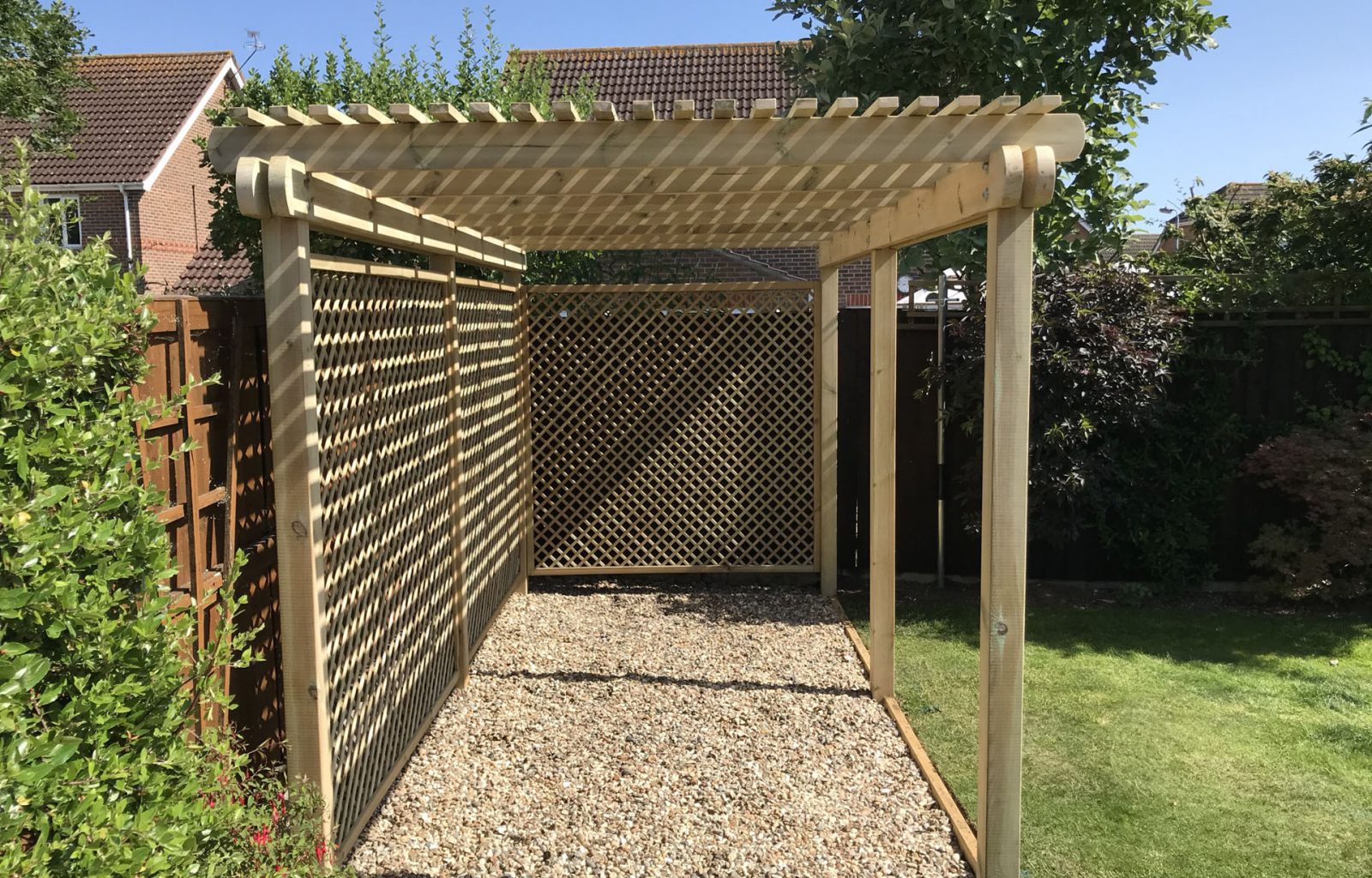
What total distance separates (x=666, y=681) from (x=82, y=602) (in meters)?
3.28

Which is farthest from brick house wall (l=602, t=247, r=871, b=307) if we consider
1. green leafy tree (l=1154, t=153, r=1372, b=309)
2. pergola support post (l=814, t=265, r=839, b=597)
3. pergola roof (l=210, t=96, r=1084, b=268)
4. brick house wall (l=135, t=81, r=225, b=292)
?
brick house wall (l=135, t=81, r=225, b=292)

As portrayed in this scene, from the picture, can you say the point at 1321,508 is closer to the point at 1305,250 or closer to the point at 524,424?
the point at 1305,250

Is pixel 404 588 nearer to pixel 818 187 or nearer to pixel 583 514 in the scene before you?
pixel 818 187

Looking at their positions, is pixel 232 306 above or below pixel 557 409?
above

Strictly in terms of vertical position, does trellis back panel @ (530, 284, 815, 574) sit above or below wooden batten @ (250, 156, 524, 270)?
below

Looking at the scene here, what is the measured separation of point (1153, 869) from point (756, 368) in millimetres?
4100

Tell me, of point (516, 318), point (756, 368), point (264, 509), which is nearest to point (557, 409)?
point (516, 318)

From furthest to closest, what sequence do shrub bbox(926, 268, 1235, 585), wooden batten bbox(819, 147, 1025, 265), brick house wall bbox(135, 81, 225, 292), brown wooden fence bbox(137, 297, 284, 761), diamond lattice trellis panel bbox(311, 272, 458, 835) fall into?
brick house wall bbox(135, 81, 225, 292) → shrub bbox(926, 268, 1235, 585) → diamond lattice trellis panel bbox(311, 272, 458, 835) → wooden batten bbox(819, 147, 1025, 265) → brown wooden fence bbox(137, 297, 284, 761)

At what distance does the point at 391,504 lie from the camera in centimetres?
365

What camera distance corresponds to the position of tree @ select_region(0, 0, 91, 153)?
13586mm

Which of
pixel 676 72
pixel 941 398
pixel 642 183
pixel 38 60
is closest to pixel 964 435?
pixel 941 398

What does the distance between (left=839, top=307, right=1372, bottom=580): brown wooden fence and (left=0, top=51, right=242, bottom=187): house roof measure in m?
17.2

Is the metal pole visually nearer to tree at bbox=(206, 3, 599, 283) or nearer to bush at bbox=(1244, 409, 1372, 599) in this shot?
bush at bbox=(1244, 409, 1372, 599)

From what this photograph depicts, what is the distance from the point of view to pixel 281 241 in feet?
8.84
